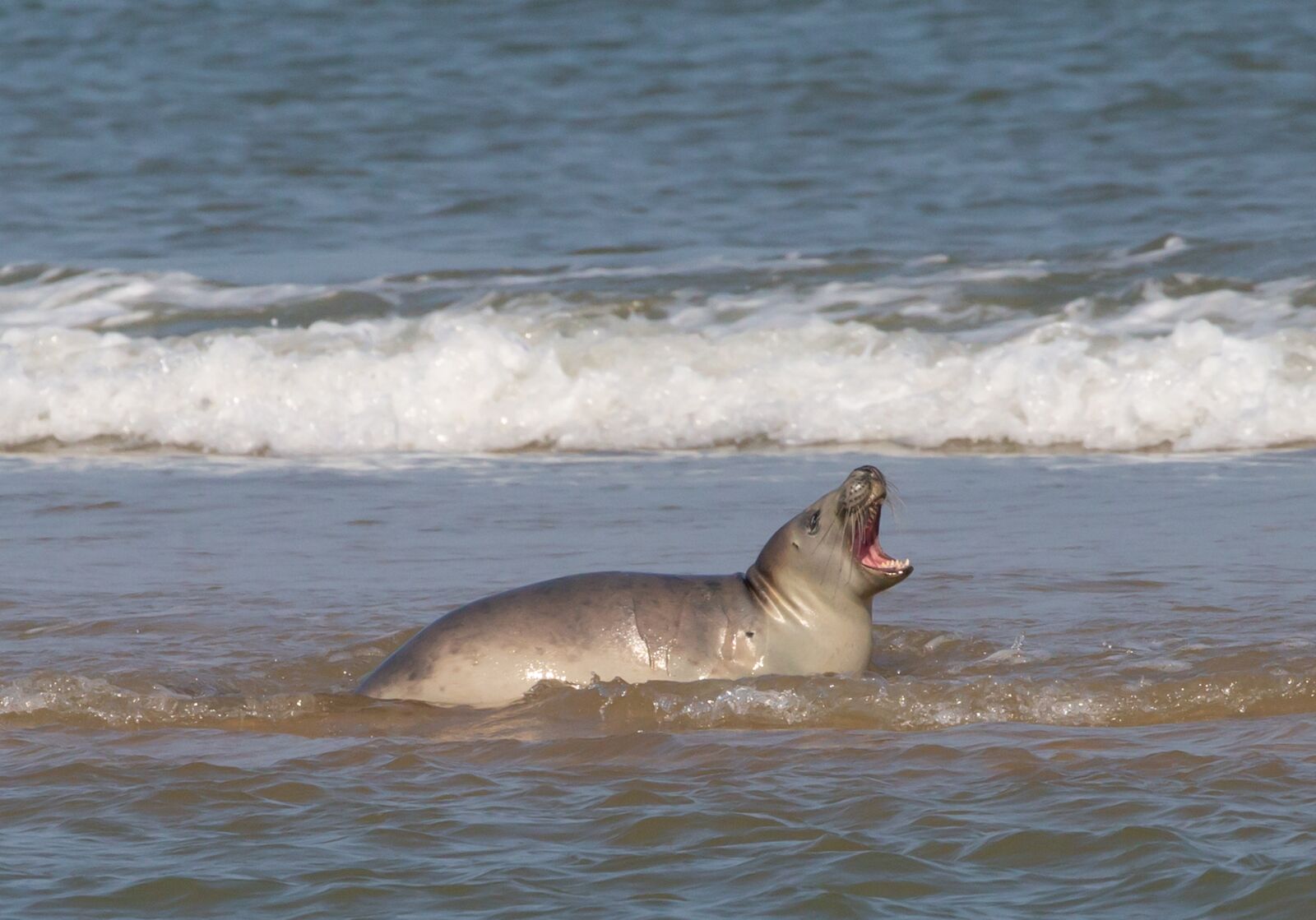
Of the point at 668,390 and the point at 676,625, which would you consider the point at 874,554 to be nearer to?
the point at 676,625

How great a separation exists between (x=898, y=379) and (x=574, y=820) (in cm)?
640

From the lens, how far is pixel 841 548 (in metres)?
5.35

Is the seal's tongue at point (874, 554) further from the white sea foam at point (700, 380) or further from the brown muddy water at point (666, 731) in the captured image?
the white sea foam at point (700, 380)

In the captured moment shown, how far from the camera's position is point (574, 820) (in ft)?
13.5

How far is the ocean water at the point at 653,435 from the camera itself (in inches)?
159

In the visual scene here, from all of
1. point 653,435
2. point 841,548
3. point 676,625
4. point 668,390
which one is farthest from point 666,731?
point 668,390

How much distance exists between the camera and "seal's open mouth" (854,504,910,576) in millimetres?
5270

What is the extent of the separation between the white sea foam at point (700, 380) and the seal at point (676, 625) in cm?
418

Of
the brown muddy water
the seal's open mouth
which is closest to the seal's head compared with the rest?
the seal's open mouth

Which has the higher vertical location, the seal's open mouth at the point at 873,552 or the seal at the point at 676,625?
the seal's open mouth at the point at 873,552

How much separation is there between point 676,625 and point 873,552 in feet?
1.92

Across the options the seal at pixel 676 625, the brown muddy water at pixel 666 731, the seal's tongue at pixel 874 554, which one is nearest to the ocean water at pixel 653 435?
the brown muddy water at pixel 666 731

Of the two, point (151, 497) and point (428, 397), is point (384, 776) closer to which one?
point (151, 497)

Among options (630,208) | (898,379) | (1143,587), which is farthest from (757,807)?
(630,208)
